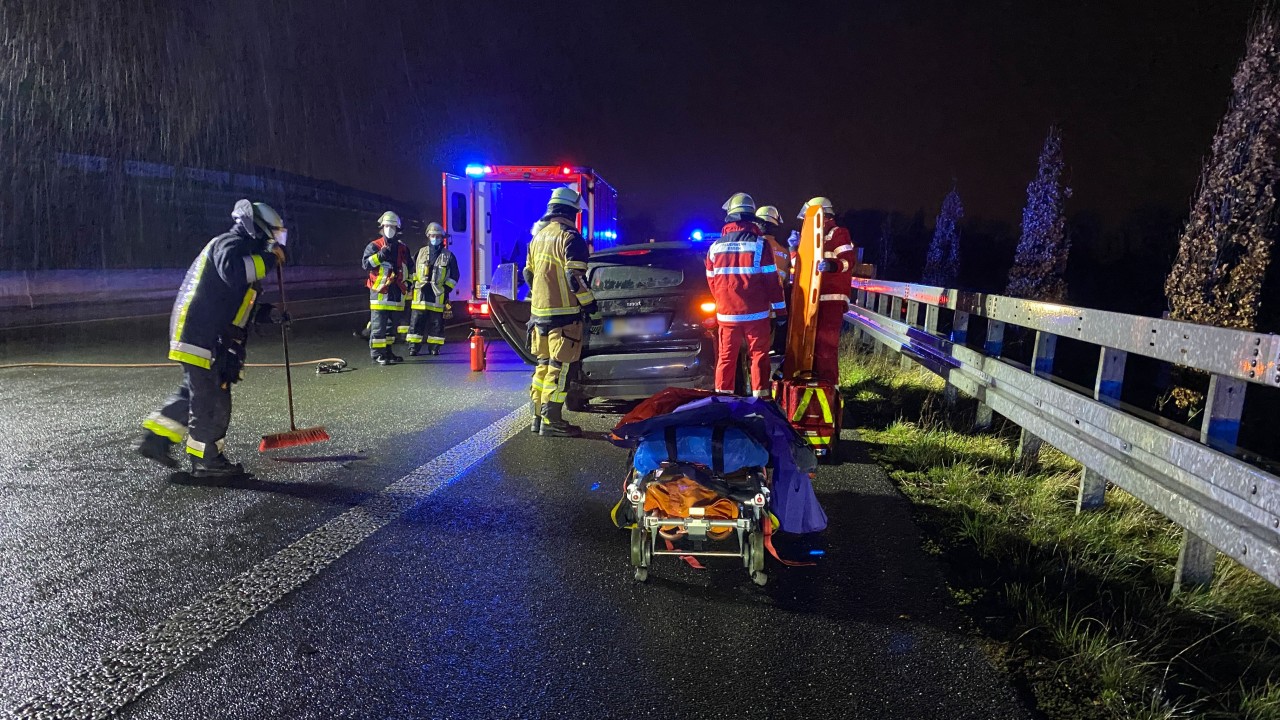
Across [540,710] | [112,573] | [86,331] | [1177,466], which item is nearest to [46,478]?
[112,573]

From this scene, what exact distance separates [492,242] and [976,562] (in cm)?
1067

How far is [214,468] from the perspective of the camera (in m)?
4.79

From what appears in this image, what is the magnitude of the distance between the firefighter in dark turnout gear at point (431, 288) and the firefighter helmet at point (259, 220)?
5.79 meters

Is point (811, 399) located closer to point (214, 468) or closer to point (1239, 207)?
point (214, 468)

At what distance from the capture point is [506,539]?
3.80 meters

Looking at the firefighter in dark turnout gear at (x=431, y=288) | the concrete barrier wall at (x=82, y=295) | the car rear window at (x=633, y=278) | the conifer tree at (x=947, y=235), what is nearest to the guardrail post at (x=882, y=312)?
the car rear window at (x=633, y=278)

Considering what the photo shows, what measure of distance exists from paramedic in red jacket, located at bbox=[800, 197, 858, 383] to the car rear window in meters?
1.27

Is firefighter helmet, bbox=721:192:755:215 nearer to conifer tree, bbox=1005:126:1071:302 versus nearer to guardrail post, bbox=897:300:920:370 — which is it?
guardrail post, bbox=897:300:920:370

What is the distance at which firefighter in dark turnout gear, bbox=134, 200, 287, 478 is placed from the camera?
15.7 ft

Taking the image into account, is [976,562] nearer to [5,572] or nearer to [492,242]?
[5,572]

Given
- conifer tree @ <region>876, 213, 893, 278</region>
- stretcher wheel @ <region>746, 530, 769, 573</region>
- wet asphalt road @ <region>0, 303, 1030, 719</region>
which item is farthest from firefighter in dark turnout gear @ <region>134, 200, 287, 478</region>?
conifer tree @ <region>876, 213, 893, 278</region>

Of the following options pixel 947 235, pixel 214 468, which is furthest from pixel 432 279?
pixel 947 235

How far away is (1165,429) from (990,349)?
9.14 ft

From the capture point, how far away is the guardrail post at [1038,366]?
15.2 feet
